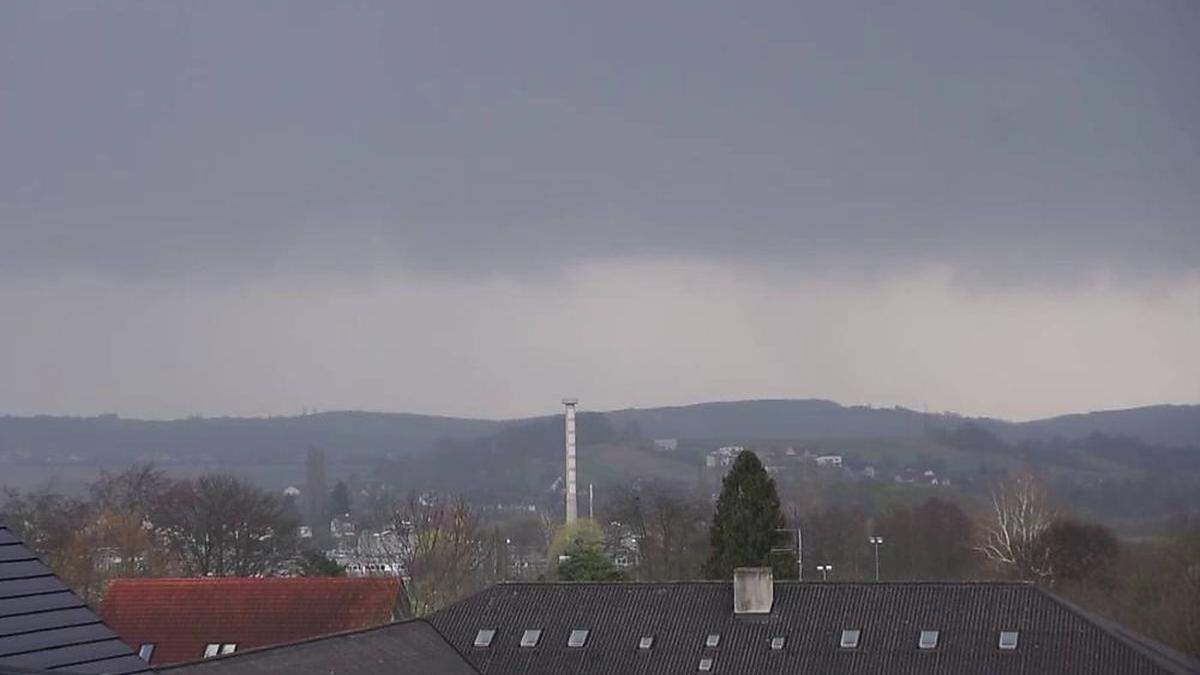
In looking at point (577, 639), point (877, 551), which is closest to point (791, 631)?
point (577, 639)

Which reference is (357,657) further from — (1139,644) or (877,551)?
(877,551)

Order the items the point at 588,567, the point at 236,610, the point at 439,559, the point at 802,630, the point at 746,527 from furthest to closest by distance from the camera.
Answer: the point at 439,559 → the point at 588,567 → the point at 746,527 → the point at 236,610 → the point at 802,630

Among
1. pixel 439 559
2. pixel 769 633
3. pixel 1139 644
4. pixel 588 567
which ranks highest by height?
pixel 588 567

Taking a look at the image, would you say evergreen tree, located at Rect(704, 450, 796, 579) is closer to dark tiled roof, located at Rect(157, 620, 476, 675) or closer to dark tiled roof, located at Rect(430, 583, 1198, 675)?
dark tiled roof, located at Rect(430, 583, 1198, 675)

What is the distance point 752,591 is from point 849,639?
10.1 feet

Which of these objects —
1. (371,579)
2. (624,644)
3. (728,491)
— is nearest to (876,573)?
(728,491)

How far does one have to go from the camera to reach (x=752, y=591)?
48656 mm

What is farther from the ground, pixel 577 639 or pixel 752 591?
pixel 752 591

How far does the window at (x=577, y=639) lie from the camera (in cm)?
4866

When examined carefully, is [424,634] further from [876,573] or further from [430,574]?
[876,573]

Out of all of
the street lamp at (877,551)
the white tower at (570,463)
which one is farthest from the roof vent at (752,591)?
the white tower at (570,463)

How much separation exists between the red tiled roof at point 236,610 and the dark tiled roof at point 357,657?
13.3 metres

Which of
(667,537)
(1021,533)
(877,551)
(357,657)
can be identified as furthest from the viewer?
(877,551)

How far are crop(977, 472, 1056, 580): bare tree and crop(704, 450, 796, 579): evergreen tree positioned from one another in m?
33.2
